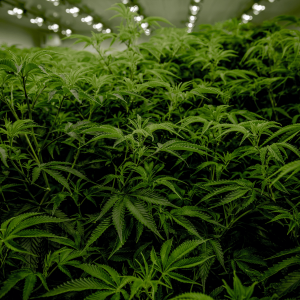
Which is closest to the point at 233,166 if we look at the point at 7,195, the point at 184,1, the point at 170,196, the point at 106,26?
the point at 170,196

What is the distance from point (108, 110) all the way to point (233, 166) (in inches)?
29.8

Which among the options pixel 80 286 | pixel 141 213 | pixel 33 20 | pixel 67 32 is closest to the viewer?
pixel 80 286

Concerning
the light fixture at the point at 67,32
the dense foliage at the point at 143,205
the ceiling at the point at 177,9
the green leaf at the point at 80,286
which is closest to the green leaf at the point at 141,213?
the dense foliage at the point at 143,205

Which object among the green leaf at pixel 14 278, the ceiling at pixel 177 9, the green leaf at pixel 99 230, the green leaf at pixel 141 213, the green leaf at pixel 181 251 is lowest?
the green leaf at pixel 14 278

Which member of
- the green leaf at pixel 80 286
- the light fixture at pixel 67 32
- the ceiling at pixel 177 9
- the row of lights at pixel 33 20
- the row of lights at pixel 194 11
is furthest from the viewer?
the light fixture at pixel 67 32

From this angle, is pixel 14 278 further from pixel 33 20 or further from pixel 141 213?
pixel 33 20

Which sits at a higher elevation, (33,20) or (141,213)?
(33,20)

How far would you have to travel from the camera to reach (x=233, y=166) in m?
1.02

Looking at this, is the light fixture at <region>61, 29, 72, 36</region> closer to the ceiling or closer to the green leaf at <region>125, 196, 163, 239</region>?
the ceiling

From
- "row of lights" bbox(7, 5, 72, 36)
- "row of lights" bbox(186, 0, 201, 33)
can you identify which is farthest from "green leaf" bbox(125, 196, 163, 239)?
"row of lights" bbox(7, 5, 72, 36)

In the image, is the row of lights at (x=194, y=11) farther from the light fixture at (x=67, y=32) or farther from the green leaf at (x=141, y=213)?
the green leaf at (x=141, y=213)

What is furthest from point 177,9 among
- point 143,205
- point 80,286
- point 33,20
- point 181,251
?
point 80,286

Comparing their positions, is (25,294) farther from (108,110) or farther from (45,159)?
(108,110)

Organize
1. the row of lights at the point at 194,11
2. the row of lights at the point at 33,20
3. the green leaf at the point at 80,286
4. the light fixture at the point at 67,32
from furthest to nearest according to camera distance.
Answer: the light fixture at the point at 67,32 → the row of lights at the point at 33,20 → the row of lights at the point at 194,11 → the green leaf at the point at 80,286
